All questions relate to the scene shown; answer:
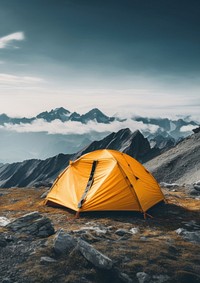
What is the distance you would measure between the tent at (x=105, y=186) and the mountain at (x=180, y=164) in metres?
46.3

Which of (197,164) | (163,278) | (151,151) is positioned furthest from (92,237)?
(151,151)

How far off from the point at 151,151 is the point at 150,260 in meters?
132

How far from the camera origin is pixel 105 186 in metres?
21.0

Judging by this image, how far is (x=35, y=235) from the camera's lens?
14156 millimetres

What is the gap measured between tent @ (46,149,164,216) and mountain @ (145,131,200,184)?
46275 mm

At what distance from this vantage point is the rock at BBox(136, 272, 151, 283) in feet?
33.0

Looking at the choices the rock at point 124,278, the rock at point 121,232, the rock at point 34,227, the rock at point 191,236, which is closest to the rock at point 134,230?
the rock at point 121,232

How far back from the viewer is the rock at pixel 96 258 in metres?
10.5

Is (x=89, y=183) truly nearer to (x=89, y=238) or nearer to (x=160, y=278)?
Answer: (x=89, y=238)

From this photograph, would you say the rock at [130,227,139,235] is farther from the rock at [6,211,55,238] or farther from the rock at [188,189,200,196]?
the rock at [188,189,200,196]

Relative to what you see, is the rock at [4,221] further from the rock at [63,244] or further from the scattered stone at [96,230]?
the rock at [63,244]

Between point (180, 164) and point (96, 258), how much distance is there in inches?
2703

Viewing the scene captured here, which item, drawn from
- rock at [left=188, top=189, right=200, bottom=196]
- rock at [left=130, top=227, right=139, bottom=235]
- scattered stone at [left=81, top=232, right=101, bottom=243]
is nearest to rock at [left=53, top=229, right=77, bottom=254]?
scattered stone at [left=81, top=232, right=101, bottom=243]

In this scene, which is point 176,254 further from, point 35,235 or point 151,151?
point 151,151
